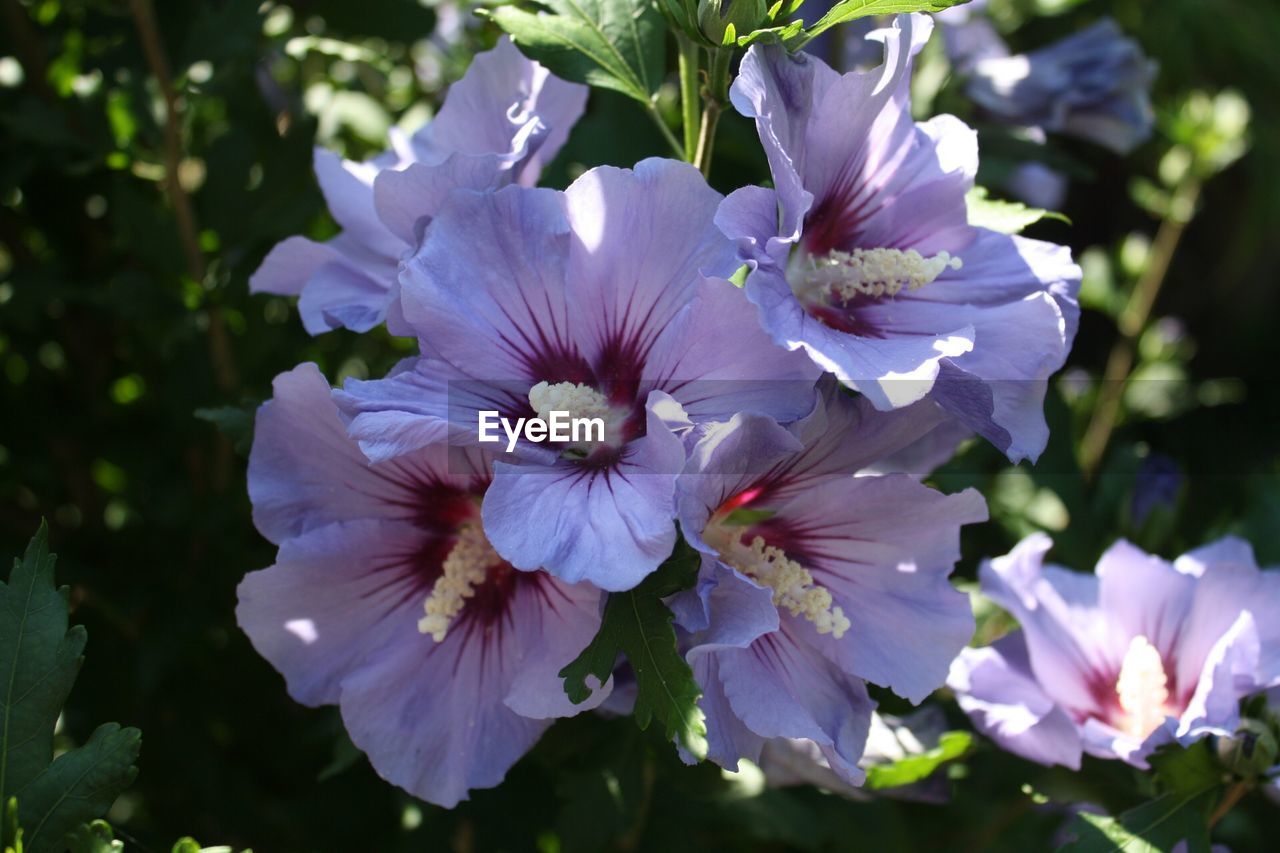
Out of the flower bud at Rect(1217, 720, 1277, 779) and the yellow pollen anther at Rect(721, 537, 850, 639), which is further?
the flower bud at Rect(1217, 720, 1277, 779)

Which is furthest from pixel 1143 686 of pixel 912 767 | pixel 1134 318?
pixel 1134 318

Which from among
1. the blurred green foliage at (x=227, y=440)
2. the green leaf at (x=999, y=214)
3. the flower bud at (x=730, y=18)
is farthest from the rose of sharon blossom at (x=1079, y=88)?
the flower bud at (x=730, y=18)

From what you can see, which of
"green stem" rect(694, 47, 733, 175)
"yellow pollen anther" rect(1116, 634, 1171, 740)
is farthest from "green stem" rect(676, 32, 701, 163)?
"yellow pollen anther" rect(1116, 634, 1171, 740)

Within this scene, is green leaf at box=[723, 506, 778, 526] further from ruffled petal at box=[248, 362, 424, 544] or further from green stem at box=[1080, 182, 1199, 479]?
green stem at box=[1080, 182, 1199, 479]

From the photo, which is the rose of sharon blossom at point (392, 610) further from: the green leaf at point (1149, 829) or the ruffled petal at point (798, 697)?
the green leaf at point (1149, 829)

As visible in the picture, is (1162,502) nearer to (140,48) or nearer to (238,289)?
(238,289)

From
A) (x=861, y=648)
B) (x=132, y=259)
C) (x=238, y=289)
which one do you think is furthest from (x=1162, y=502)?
(x=132, y=259)

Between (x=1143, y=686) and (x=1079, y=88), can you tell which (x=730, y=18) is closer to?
(x=1143, y=686)
